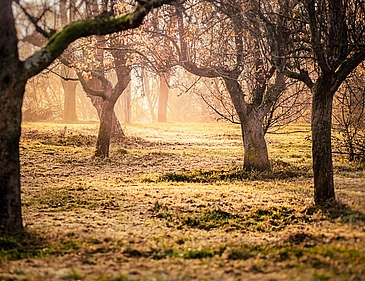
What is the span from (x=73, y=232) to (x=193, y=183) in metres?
5.98

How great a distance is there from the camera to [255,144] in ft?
45.9

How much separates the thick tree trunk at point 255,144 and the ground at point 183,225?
1.59 ft

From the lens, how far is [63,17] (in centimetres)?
918

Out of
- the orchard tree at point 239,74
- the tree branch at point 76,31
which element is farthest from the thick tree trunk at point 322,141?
the orchard tree at point 239,74

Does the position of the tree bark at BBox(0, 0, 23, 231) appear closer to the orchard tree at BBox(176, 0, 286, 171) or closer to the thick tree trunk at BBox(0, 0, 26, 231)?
the thick tree trunk at BBox(0, 0, 26, 231)

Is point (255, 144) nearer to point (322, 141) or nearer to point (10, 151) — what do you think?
point (322, 141)

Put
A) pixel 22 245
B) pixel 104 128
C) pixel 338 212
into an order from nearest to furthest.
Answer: pixel 22 245
pixel 338 212
pixel 104 128

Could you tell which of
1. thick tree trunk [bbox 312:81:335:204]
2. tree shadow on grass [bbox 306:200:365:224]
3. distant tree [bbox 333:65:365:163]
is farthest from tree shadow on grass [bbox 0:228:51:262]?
distant tree [bbox 333:65:365:163]

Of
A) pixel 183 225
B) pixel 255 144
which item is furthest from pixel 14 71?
pixel 255 144

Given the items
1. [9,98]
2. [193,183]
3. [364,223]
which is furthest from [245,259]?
[193,183]

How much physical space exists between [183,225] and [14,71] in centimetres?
390

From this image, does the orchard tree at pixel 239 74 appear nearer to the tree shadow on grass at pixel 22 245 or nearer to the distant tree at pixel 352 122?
the distant tree at pixel 352 122

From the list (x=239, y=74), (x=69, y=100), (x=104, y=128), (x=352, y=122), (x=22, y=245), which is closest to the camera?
(x=22, y=245)

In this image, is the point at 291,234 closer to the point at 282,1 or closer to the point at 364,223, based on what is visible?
the point at 364,223
